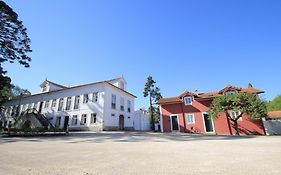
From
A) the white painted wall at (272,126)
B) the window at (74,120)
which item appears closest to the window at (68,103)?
the window at (74,120)

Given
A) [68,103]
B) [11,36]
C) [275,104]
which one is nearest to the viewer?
[11,36]

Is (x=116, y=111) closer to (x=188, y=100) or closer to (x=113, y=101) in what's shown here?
(x=113, y=101)

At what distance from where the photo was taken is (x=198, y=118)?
23281 mm

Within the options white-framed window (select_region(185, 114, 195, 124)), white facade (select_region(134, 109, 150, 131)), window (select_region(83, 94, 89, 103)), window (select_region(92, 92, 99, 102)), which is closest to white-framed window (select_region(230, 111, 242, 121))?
white-framed window (select_region(185, 114, 195, 124))

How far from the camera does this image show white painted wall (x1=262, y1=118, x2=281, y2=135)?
1969 cm

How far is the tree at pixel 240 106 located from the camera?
18211 millimetres

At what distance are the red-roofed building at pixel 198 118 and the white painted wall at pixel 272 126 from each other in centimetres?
45

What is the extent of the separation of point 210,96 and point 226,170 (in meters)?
21.0

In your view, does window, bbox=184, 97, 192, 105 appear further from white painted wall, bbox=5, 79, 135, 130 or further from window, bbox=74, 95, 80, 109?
window, bbox=74, 95, 80, 109

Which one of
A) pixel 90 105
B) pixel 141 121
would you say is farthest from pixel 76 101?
pixel 141 121

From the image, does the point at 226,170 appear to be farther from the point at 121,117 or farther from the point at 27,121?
the point at 27,121

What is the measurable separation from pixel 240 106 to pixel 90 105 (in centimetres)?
2202

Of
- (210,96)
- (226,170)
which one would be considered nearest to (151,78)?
(210,96)

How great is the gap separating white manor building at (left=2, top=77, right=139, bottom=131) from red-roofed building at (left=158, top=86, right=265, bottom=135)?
8.08 meters
